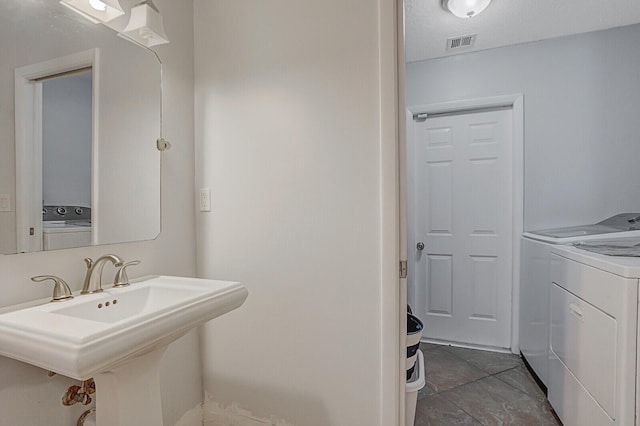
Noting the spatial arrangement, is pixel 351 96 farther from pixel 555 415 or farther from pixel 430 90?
pixel 555 415

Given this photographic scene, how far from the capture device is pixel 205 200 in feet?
5.40

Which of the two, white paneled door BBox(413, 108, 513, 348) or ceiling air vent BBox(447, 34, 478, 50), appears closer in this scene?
ceiling air vent BBox(447, 34, 478, 50)

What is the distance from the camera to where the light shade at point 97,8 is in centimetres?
116

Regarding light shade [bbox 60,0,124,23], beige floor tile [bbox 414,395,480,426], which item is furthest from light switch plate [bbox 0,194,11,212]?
beige floor tile [bbox 414,395,480,426]

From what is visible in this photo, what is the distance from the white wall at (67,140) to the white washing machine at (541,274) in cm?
241

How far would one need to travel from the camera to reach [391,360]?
1304 millimetres

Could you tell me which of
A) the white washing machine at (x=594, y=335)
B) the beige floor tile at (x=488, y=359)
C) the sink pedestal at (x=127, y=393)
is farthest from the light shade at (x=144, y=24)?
the beige floor tile at (x=488, y=359)

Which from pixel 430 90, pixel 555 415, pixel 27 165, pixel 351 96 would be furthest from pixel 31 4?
pixel 555 415

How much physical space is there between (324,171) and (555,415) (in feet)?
6.38

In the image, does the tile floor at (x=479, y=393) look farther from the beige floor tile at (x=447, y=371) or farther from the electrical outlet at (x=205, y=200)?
the electrical outlet at (x=205, y=200)

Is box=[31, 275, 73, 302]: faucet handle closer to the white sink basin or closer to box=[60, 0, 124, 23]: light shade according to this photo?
the white sink basin

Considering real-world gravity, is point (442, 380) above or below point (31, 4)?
below

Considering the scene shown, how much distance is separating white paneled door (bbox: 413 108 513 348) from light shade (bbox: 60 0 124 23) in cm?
235

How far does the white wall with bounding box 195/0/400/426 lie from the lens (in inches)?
52.8
